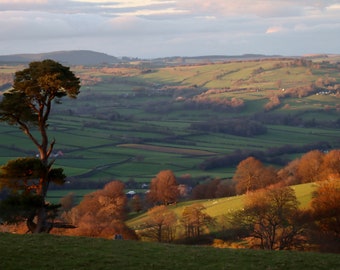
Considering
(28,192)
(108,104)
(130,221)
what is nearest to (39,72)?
(28,192)

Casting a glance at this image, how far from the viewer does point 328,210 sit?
3738 centimetres

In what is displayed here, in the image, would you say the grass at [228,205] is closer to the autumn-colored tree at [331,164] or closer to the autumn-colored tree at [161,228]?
the autumn-colored tree at [161,228]

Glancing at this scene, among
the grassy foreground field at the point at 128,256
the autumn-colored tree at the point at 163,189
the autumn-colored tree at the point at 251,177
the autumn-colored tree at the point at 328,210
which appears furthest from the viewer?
the autumn-colored tree at the point at 163,189

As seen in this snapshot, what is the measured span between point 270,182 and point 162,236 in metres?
24.7

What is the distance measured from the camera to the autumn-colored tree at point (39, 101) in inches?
885

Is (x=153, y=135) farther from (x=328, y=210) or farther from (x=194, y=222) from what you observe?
(x=328, y=210)

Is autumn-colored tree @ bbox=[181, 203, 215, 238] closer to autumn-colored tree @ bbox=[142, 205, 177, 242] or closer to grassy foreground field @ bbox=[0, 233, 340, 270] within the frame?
autumn-colored tree @ bbox=[142, 205, 177, 242]

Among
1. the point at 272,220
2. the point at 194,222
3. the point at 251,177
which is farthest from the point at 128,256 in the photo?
the point at 251,177

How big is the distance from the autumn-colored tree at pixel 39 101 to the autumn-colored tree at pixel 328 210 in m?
20.3

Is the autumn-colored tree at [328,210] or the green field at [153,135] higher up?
the autumn-colored tree at [328,210]

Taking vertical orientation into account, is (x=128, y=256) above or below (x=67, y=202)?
above

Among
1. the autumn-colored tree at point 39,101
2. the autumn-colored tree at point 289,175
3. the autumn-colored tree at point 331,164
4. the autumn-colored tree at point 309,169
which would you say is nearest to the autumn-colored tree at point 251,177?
the autumn-colored tree at point 289,175

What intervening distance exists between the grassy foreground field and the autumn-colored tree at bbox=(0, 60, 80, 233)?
2119 millimetres

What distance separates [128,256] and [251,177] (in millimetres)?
44978
